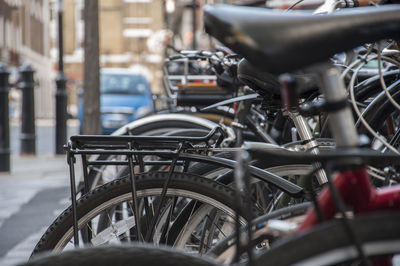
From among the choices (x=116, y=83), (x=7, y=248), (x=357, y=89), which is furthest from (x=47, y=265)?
(x=116, y=83)

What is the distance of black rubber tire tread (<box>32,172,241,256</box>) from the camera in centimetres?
212

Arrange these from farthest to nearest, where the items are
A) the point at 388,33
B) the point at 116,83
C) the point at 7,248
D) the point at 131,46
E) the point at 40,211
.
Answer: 1. the point at 131,46
2. the point at 116,83
3. the point at 40,211
4. the point at 7,248
5. the point at 388,33

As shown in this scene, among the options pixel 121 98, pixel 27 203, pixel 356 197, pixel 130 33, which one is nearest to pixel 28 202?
pixel 27 203

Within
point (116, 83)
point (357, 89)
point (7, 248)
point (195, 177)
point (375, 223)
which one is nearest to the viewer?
point (375, 223)

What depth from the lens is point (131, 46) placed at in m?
83.2

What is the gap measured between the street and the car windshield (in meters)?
5.21

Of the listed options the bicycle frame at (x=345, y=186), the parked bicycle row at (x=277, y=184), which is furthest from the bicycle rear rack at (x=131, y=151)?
the bicycle frame at (x=345, y=186)

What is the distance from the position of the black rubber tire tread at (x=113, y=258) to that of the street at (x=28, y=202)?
Result: 8.50 ft

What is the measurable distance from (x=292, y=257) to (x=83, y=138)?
1.06 meters

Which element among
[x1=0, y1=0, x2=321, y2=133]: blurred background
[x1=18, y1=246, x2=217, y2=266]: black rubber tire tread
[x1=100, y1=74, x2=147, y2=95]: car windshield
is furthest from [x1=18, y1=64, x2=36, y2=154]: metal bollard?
[x1=0, y1=0, x2=321, y2=133]: blurred background

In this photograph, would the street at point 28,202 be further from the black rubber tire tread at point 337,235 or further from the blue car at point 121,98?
the blue car at point 121,98

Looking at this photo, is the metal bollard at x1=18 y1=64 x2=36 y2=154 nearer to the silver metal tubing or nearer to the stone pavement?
the stone pavement

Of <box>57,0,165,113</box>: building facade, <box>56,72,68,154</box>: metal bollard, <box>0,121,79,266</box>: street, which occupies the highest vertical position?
<box>57,0,165,113</box>: building facade

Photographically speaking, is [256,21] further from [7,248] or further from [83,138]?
[7,248]
